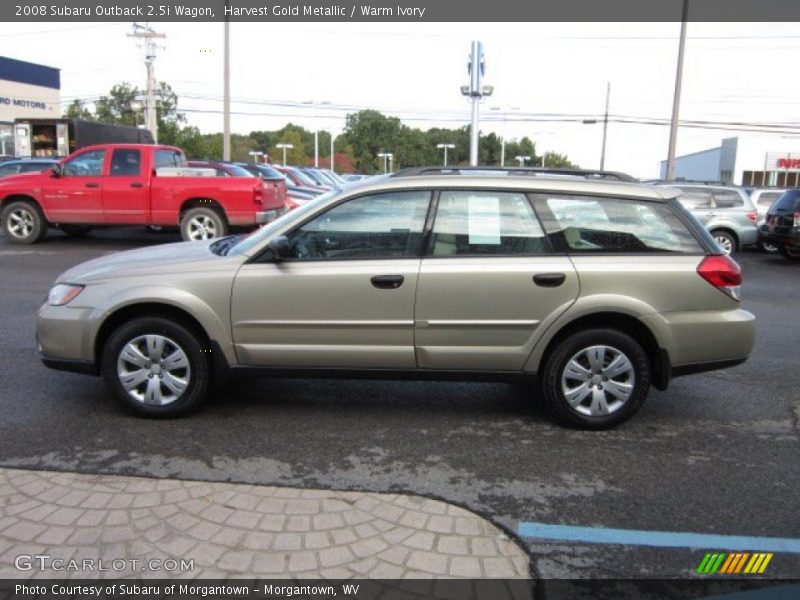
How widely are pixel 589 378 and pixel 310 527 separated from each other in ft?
7.18

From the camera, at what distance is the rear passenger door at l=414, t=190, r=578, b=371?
4.46m

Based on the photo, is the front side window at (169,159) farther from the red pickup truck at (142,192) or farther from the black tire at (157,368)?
the black tire at (157,368)

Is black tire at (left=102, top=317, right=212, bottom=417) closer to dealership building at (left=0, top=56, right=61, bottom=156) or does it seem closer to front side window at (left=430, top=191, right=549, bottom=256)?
front side window at (left=430, top=191, right=549, bottom=256)

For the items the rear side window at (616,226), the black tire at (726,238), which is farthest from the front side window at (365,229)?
the black tire at (726,238)

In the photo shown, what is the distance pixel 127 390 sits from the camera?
460cm

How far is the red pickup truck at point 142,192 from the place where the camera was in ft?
43.3

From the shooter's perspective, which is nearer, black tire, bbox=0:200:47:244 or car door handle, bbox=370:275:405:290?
car door handle, bbox=370:275:405:290

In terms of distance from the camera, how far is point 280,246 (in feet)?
14.6

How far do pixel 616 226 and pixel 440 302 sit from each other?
1.32 metres

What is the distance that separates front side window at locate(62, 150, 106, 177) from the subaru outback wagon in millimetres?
9721

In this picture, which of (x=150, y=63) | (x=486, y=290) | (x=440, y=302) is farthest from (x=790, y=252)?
(x=150, y=63)

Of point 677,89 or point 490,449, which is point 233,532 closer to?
point 490,449

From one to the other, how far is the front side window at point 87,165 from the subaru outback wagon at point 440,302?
31.9ft

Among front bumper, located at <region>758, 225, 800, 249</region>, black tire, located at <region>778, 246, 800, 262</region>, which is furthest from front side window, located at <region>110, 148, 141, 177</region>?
black tire, located at <region>778, 246, 800, 262</region>
